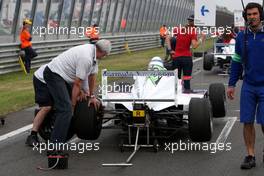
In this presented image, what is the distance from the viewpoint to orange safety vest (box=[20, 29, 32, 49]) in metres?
20.2

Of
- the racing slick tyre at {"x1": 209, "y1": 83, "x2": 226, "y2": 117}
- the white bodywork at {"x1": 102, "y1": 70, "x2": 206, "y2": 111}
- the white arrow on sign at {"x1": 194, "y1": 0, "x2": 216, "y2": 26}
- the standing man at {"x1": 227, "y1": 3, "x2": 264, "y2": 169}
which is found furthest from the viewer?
the white arrow on sign at {"x1": 194, "y1": 0, "x2": 216, "y2": 26}

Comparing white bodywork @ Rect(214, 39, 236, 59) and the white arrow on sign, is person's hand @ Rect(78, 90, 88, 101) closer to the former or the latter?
white bodywork @ Rect(214, 39, 236, 59)

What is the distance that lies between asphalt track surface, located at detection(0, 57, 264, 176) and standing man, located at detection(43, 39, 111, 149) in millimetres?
513

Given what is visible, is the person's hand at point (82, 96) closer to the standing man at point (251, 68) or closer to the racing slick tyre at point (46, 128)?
the racing slick tyre at point (46, 128)

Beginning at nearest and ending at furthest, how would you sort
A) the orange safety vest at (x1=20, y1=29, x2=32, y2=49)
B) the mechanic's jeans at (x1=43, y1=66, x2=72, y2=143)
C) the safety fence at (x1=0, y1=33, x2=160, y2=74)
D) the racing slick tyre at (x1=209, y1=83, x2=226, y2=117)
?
the mechanic's jeans at (x1=43, y1=66, x2=72, y2=143) < the racing slick tyre at (x1=209, y1=83, x2=226, y2=117) < the safety fence at (x1=0, y1=33, x2=160, y2=74) < the orange safety vest at (x1=20, y1=29, x2=32, y2=49)

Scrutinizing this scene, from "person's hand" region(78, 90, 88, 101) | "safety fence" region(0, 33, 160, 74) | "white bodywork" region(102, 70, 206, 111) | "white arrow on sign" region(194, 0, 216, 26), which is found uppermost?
"white arrow on sign" region(194, 0, 216, 26)

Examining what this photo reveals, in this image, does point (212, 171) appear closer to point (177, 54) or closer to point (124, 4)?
point (177, 54)

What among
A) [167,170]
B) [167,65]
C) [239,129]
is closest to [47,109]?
[167,170]

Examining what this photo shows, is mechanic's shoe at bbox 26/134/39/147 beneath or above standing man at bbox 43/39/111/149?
beneath

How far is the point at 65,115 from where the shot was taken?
7.24 meters

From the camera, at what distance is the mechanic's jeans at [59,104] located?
7.20m

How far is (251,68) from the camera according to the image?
6.98 meters

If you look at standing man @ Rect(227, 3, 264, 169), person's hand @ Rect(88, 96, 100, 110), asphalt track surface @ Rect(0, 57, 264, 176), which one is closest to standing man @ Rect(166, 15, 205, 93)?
asphalt track surface @ Rect(0, 57, 264, 176)

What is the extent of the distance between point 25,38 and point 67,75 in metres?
13.3
